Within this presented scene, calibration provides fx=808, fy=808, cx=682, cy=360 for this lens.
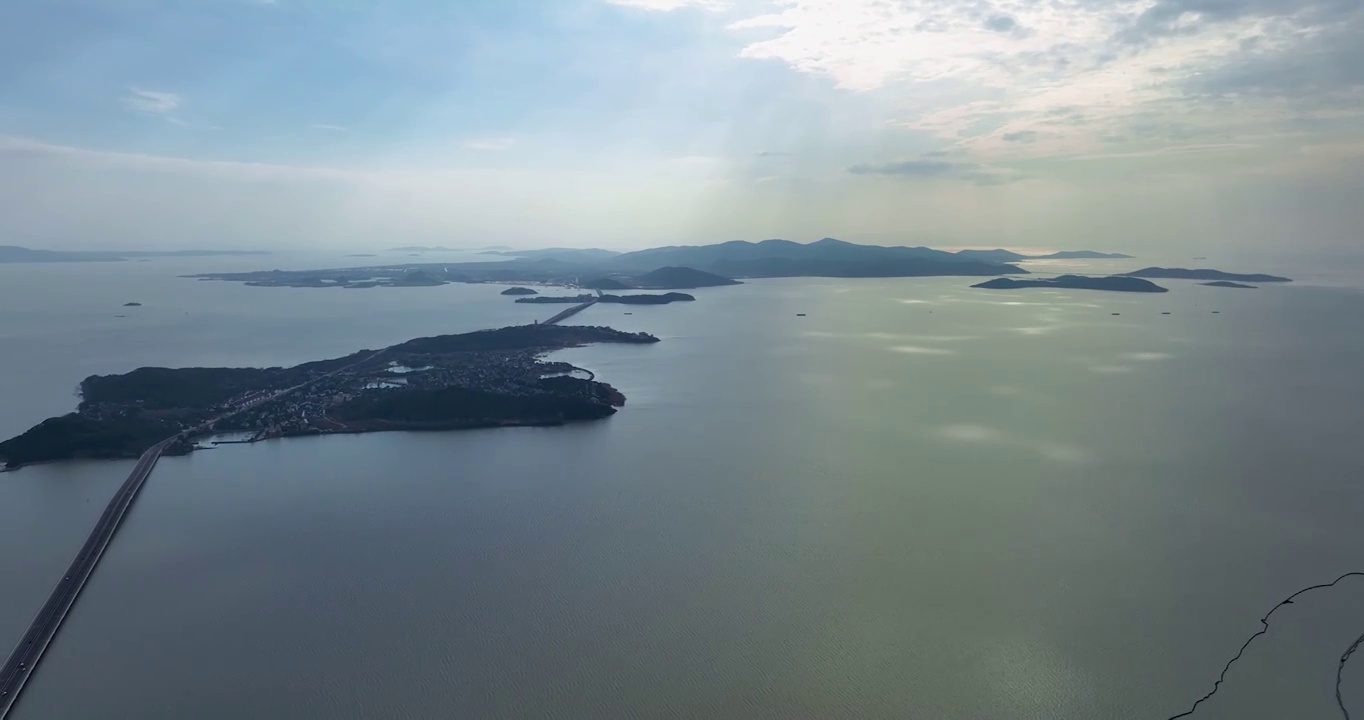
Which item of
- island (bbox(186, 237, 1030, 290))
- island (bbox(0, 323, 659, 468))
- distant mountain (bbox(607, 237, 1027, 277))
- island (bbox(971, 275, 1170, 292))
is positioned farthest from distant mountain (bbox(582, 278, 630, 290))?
island (bbox(0, 323, 659, 468))

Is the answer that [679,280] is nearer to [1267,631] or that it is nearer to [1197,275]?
[1197,275]

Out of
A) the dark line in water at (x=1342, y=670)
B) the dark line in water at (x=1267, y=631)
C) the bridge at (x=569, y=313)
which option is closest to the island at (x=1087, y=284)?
the bridge at (x=569, y=313)

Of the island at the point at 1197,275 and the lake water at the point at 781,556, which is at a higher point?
the island at the point at 1197,275

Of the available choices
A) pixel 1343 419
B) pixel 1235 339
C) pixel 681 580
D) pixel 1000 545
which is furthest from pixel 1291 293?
pixel 681 580

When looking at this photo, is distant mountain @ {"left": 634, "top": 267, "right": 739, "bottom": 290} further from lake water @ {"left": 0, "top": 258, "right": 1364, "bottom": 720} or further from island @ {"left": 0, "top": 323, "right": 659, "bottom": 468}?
lake water @ {"left": 0, "top": 258, "right": 1364, "bottom": 720}

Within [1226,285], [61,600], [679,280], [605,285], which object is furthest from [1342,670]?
[1226,285]

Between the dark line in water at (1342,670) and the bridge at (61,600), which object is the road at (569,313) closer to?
the bridge at (61,600)
